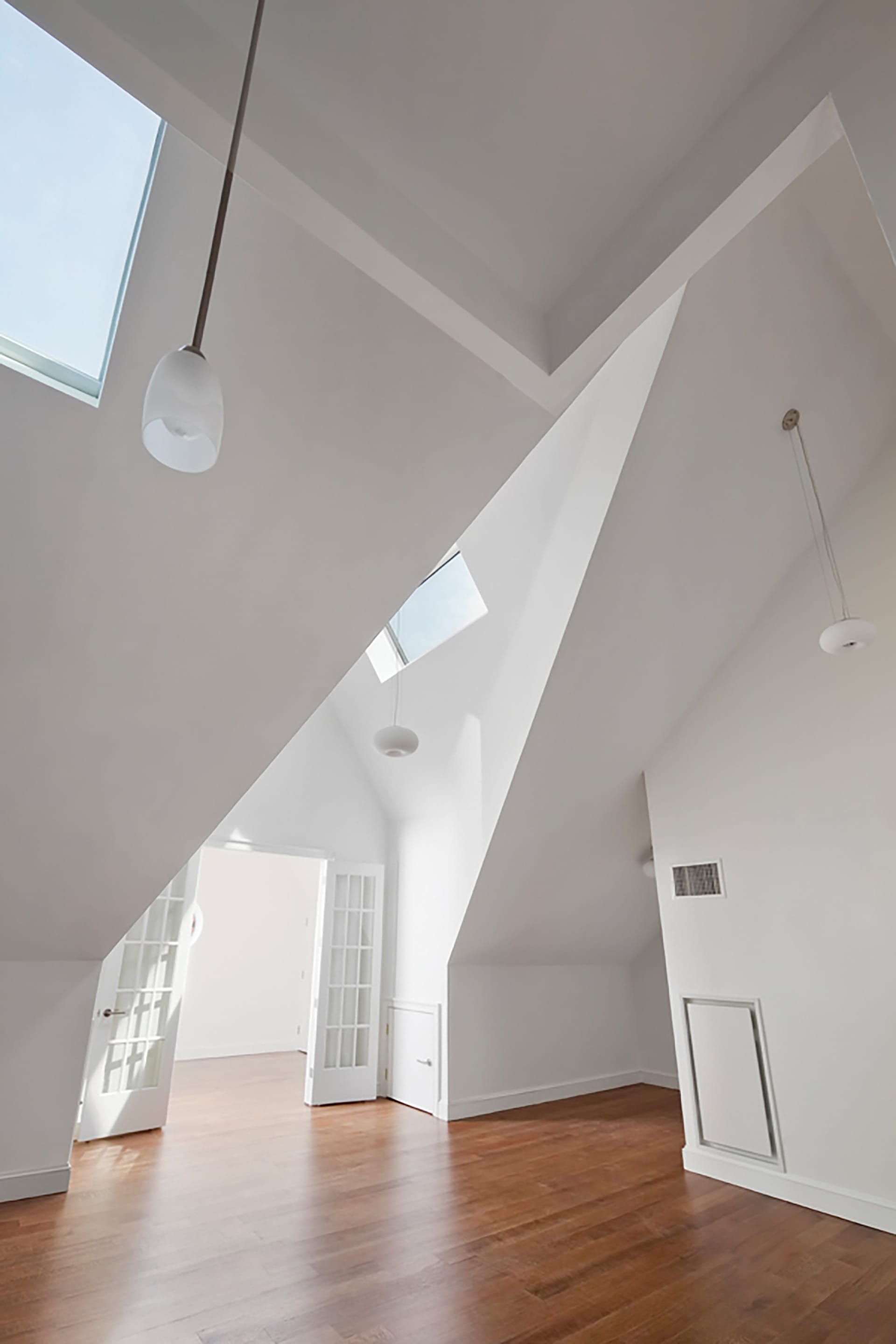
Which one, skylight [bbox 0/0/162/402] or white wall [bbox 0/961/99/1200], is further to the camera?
white wall [bbox 0/961/99/1200]

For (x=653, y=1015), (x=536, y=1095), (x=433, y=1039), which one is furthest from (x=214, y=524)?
(x=653, y=1015)

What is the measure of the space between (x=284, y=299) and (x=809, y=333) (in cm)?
271

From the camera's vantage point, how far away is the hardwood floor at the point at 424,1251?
94.3 inches

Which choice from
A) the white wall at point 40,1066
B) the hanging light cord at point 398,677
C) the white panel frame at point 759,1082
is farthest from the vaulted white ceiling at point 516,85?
the white wall at point 40,1066

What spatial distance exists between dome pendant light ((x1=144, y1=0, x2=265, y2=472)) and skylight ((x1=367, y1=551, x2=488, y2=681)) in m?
3.37

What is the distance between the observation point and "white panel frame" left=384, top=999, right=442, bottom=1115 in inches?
211

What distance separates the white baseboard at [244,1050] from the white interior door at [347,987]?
10.1 feet

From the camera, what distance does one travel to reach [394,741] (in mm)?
4488

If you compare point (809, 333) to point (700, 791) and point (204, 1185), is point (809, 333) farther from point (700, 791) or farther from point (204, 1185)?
point (204, 1185)

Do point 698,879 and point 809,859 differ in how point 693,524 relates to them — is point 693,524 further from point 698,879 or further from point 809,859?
point 698,879

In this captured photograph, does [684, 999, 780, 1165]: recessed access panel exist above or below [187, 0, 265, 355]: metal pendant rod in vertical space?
below

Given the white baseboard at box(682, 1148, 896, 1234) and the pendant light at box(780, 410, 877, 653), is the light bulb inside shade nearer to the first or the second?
the pendant light at box(780, 410, 877, 653)

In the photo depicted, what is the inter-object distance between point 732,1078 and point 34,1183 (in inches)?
159

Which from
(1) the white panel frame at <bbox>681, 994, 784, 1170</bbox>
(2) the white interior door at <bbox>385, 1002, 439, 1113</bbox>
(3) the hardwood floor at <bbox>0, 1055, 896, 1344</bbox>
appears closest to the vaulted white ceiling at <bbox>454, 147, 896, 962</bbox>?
(2) the white interior door at <bbox>385, 1002, 439, 1113</bbox>
